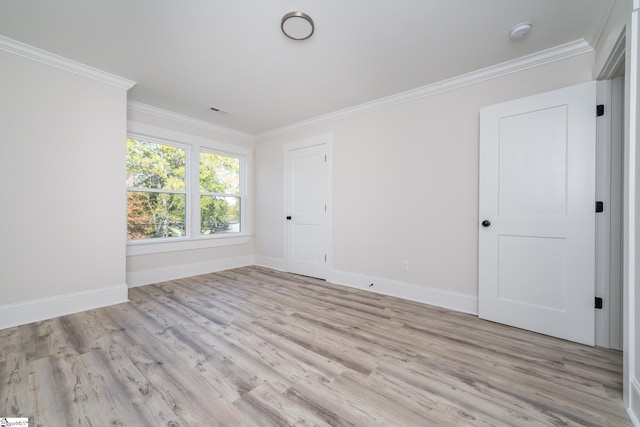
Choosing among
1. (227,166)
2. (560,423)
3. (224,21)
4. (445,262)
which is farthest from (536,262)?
(227,166)

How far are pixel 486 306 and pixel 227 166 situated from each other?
14.3 feet

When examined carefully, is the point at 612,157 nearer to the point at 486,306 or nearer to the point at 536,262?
the point at 536,262

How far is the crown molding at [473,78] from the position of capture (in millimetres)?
2203

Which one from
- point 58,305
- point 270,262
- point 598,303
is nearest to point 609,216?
point 598,303

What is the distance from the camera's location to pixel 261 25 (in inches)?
79.0

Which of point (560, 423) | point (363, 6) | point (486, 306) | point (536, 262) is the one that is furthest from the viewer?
point (486, 306)

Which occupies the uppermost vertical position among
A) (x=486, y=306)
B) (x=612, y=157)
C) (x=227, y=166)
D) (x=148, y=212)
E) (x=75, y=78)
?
(x=75, y=78)

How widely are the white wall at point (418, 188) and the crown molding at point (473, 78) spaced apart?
5 centimetres

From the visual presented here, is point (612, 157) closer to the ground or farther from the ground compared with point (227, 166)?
closer to the ground

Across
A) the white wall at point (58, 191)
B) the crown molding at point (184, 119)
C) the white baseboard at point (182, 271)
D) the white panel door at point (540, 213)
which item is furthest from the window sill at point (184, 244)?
the white panel door at point (540, 213)

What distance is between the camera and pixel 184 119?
13.0 feet

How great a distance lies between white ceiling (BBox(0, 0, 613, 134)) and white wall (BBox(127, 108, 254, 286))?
Answer: 0.60 m

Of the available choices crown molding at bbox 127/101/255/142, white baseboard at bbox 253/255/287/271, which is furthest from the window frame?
white baseboard at bbox 253/255/287/271

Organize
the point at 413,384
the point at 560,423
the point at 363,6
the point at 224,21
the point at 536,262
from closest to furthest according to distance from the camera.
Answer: the point at 560,423
the point at 413,384
the point at 363,6
the point at 224,21
the point at 536,262
